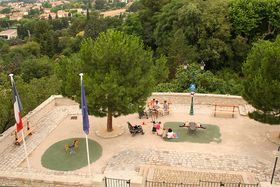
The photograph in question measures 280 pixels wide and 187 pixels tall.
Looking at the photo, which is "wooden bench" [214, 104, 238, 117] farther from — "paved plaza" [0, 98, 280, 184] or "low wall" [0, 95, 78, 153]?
"low wall" [0, 95, 78, 153]

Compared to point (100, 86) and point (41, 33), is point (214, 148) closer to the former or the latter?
point (100, 86)

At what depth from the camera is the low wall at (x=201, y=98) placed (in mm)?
22406

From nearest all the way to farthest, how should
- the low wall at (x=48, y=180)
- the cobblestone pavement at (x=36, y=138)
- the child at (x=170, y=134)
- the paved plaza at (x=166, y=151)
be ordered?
the low wall at (x=48, y=180) < the paved plaza at (x=166, y=151) < the cobblestone pavement at (x=36, y=138) < the child at (x=170, y=134)

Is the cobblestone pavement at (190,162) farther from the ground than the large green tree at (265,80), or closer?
closer

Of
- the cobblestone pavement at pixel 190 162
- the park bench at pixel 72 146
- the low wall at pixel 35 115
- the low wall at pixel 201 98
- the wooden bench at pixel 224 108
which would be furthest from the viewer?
the low wall at pixel 201 98

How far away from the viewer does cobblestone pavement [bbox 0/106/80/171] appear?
1619 cm

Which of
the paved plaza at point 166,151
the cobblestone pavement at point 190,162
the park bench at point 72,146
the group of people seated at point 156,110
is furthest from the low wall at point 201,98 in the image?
the park bench at point 72,146

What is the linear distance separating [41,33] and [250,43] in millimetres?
67432

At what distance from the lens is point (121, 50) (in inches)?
656

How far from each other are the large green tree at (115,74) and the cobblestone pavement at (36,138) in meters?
4.18

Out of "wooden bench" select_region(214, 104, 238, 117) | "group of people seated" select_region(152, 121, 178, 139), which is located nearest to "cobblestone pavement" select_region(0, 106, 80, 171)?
"group of people seated" select_region(152, 121, 178, 139)

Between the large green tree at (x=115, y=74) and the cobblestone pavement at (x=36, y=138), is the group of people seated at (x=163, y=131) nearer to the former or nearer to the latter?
the large green tree at (x=115, y=74)

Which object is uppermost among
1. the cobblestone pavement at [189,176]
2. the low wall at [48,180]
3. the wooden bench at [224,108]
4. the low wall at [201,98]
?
the low wall at [201,98]

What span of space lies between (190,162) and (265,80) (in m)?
5.33
